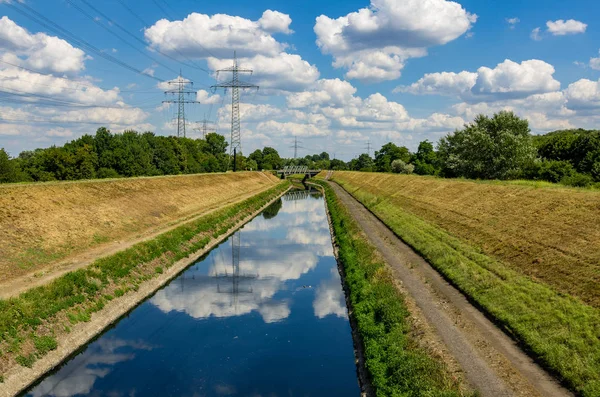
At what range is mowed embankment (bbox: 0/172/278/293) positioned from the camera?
26922 mm

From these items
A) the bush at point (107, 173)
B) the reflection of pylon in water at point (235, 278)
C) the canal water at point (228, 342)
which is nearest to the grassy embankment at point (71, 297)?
the canal water at point (228, 342)

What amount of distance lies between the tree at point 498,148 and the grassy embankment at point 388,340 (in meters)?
36.8

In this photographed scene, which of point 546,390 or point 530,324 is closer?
point 546,390

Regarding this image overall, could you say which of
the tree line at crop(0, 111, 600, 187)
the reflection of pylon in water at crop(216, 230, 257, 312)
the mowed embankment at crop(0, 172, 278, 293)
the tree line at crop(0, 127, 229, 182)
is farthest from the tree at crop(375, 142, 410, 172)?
the reflection of pylon in water at crop(216, 230, 257, 312)

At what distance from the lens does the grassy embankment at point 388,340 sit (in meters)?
14.0

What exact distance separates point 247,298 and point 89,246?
520 inches

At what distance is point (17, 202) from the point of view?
31.8 meters

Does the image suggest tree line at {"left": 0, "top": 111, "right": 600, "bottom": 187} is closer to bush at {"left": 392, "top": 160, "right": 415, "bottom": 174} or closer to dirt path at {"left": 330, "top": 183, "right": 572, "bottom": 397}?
bush at {"left": 392, "top": 160, "right": 415, "bottom": 174}

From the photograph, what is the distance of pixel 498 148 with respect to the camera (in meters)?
59.4

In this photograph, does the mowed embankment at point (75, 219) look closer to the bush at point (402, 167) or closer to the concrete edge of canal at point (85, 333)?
the concrete edge of canal at point (85, 333)

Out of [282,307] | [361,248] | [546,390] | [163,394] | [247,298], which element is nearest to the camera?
[546,390]

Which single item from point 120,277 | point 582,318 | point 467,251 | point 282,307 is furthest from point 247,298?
point 582,318

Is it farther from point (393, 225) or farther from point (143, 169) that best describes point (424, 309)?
point (143, 169)

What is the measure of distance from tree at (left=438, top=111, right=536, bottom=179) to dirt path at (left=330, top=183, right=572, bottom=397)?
125 feet
